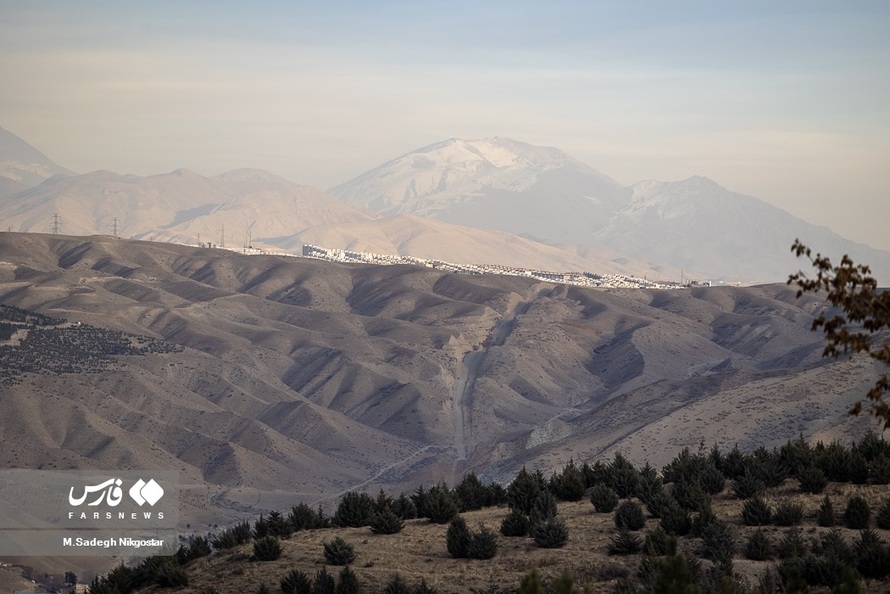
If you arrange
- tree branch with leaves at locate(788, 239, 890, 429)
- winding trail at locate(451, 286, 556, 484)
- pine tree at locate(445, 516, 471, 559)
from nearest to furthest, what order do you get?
tree branch with leaves at locate(788, 239, 890, 429)
pine tree at locate(445, 516, 471, 559)
winding trail at locate(451, 286, 556, 484)

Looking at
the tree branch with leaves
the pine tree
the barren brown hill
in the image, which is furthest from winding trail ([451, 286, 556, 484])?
the tree branch with leaves

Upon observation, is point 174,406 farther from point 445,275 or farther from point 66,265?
point 445,275

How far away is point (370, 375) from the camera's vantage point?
12500cm

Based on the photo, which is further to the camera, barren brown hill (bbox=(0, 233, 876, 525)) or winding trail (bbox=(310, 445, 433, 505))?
winding trail (bbox=(310, 445, 433, 505))

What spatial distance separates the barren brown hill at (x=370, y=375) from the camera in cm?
8100

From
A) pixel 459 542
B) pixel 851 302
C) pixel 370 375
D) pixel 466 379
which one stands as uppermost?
pixel 370 375

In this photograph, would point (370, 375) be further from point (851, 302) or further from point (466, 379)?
point (851, 302)

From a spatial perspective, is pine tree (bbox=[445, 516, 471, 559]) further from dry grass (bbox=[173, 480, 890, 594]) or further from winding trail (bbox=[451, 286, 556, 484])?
winding trail (bbox=[451, 286, 556, 484])

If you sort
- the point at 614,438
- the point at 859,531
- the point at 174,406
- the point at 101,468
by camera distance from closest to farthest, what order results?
the point at 859,531, the point at 614,438, the point at 101,468, the point at 174,406

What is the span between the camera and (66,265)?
166250 millimetres

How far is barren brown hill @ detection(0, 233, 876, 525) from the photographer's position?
81.0m

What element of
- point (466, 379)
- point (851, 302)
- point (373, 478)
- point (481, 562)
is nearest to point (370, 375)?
point (466, 379)

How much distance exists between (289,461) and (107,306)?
45.6 metres

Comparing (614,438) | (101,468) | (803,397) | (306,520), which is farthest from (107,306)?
(306,520)
